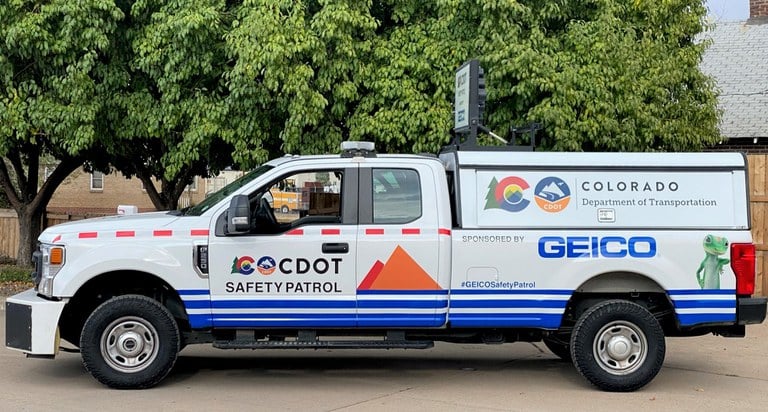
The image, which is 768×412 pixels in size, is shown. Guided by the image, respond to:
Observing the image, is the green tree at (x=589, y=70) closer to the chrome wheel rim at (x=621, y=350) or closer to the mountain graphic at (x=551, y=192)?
the mountain graphic at (x=551, y=192)

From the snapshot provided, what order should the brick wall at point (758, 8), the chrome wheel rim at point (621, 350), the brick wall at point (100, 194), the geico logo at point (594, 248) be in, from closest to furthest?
1. the geico logo at point (594, 248)
2. the chrome wheel rim at point (621, 350)
3. the brick wall at point (758, 8)
4. the brick wall at point (100, 194)

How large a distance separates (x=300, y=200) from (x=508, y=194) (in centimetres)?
183

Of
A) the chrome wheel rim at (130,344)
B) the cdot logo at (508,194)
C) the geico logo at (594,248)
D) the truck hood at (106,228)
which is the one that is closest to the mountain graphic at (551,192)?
the cdot logo at (508,194)

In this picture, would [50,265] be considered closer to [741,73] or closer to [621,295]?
[621,295]

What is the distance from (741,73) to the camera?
63.6ft

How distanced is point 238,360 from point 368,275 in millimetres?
2472

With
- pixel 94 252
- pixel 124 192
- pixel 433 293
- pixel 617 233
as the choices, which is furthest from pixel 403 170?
pixel 124 192

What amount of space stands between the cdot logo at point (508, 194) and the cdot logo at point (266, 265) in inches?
74.7

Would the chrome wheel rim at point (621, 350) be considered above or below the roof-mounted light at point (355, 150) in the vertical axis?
below

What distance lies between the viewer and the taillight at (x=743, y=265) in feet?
26.3

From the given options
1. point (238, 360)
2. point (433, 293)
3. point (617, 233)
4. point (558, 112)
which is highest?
point (558, 112)

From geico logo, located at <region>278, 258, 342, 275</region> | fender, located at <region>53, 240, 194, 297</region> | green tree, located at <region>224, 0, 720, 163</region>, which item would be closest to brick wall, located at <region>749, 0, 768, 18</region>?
green tree, located at <region>224, 0, 720, 163</region>

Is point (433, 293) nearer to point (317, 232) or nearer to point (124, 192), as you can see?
point (317, 232)

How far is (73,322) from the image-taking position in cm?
842
